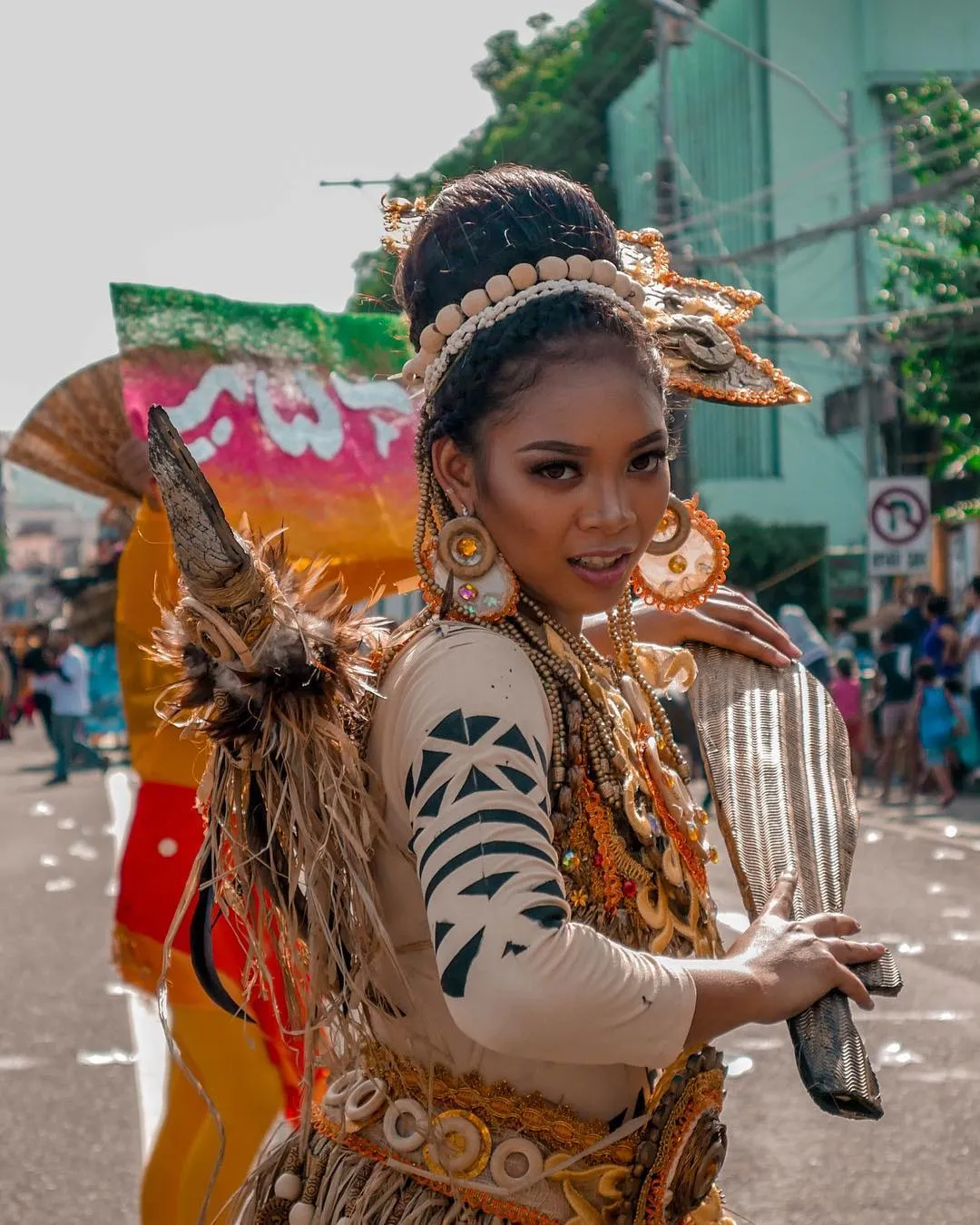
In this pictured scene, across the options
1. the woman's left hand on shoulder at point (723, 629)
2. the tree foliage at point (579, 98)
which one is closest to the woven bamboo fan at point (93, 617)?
the woman's left hand on shoulder at point (723, 629)

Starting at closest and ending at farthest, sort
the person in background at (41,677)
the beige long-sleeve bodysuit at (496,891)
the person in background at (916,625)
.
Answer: the beige long-sleeve bodysuit at (496,891) < the person in background at (916,625) < the person in background at (41,677)

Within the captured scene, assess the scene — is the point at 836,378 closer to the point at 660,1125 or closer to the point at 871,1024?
the point at 871,1024

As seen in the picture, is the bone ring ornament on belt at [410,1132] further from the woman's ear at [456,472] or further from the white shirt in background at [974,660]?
the white shirt in background at [974,660]

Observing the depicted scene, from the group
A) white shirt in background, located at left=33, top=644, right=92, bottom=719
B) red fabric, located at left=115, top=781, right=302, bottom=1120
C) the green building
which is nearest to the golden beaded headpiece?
red fabric, located at left=115, top=781, right=302, bottom=1120

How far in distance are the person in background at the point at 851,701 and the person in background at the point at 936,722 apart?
2.95 ft

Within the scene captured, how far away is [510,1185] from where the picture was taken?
6.66 feet

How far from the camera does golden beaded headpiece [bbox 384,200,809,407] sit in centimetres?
208

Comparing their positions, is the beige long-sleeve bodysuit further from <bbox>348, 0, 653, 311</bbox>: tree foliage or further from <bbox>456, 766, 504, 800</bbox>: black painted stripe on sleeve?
<bbox>348, 0, 653, 311</bbox>: tree foliage

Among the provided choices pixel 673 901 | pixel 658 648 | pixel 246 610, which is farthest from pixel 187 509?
pixel 658 648

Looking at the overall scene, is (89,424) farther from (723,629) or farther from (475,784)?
(475,784)

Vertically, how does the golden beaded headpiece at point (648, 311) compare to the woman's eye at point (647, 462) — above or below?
above

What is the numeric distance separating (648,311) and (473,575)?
1.67 ft

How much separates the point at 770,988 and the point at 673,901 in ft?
0.82

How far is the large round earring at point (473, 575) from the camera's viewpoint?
2.04m
